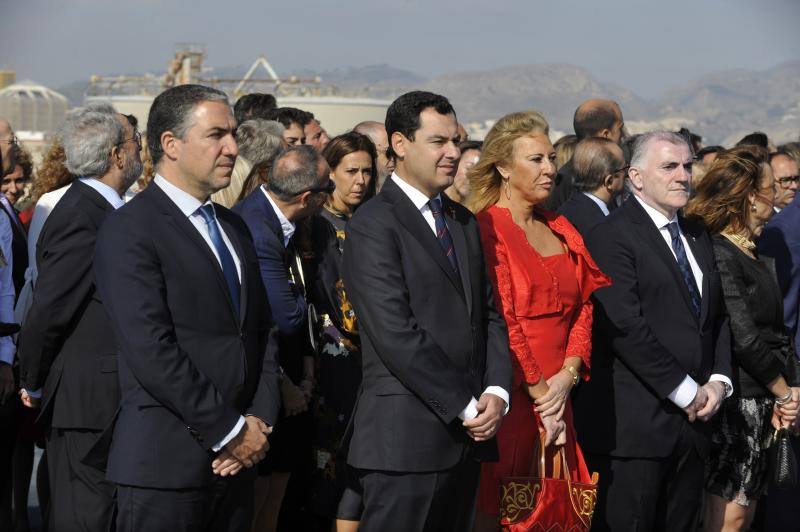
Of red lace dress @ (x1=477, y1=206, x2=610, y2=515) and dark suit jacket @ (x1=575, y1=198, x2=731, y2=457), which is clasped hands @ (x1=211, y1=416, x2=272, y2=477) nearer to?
red lace dress @ (x1=477, y1=206, x2=610, y2=515)

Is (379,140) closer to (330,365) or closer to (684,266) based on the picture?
(330,365)

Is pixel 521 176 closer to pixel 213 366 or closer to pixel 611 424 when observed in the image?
pixel 611 424

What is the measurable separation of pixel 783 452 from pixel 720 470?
324 millimetres

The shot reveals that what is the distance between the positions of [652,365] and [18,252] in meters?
3.06

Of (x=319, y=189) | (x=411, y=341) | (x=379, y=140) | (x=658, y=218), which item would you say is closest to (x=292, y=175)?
(x=319, y=189)

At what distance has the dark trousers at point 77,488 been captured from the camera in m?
4.21

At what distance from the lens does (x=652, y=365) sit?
180 inches

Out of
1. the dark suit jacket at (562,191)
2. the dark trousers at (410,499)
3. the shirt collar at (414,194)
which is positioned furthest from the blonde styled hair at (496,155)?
the dark suit jacket at (562,191)

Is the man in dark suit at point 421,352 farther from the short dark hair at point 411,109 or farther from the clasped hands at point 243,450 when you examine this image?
the clasped hands at point 243,450

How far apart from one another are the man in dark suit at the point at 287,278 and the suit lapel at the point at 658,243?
1406 millimetres

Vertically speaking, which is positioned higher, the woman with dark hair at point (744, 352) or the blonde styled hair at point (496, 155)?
the blonde styled hair at point (496, 155)

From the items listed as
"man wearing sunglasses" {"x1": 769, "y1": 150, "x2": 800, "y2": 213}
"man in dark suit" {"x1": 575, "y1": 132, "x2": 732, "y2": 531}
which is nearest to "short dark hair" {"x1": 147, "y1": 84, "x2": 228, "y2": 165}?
"man in dark suit" {"x1": 575, "y1": 132, "x2": 732, "y2": 531}

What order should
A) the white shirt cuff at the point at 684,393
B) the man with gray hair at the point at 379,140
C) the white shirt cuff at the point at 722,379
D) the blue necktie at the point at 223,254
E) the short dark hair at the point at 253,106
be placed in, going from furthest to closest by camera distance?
1. the short dark hair at the point at 253,106
2. the man with gray hair at the point at 379,140
3. the white shirt cuff at the point at 722,379
4. the white shirt cuff at the point at 684,393
5. the blue necktie at the point at 223,254

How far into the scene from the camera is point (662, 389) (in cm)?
459
